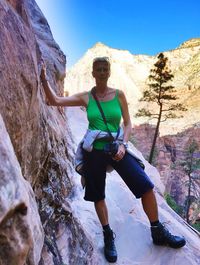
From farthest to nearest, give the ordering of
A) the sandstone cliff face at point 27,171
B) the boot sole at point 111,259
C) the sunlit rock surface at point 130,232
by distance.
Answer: the sunlit rock surface at point 130,232, the boot sole at point 111,259, the sandstone cliff face at point 27,171

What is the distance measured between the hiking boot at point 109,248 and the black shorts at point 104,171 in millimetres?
588

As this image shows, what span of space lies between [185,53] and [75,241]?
81.7 m

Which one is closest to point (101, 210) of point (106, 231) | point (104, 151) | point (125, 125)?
point (106, 231)

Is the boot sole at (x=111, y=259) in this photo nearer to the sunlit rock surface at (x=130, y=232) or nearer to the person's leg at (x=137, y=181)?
the sunlit rock surface at (x=130, y=232)

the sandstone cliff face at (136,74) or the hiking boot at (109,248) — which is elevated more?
the sandstone cliff face at (136,74)

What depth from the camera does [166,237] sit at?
4.45 metres

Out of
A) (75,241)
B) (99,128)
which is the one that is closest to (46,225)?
(75,241)

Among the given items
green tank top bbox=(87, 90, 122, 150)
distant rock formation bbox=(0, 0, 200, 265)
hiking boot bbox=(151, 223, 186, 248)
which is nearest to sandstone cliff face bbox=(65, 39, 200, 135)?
distant rock formation bbox=(0, 0, 200, 265)

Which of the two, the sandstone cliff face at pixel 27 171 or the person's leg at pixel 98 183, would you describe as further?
the person's leg at pixel 98 183

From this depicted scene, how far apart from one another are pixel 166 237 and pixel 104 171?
1.14m

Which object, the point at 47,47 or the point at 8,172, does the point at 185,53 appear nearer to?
the point at 47,47

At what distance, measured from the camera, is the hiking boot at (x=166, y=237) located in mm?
4404

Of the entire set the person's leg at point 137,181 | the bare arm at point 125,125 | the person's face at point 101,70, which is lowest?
the person's leg at point 137,181

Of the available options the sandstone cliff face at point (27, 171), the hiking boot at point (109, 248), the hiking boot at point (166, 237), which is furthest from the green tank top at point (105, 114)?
the hiking boot at point (166, 237)
